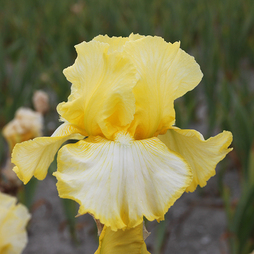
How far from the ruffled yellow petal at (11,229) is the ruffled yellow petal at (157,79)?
30 centimetres

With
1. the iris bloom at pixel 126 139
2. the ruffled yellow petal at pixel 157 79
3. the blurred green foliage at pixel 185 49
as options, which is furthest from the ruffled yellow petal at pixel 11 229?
the blurred green foliage at pixel 185 49

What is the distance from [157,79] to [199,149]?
0.13 meters

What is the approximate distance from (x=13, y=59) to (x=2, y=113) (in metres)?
1.17

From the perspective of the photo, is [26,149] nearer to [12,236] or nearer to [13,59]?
[12,236]

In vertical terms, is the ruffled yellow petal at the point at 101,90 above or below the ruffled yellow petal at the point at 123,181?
above

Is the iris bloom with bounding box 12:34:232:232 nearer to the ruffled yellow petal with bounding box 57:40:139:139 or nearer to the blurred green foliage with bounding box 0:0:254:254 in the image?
the ruffled yellow petal with bounding box 57:40:139:139

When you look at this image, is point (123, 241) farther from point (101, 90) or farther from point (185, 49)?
point (185, 49)

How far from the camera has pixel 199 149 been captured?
514 millimetres

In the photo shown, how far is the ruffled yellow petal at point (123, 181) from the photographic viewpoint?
38cm

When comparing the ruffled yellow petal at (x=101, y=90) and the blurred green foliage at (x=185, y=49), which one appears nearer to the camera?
the ruffled yellow petal at (x=101, y=90)

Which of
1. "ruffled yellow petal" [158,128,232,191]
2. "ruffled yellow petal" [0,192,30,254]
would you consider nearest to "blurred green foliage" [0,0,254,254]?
"ruffled yellow petal" [158,128,232,191]

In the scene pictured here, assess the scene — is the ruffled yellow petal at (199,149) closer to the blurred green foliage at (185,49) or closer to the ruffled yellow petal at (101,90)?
the ruffled yellow petal at (101,90)

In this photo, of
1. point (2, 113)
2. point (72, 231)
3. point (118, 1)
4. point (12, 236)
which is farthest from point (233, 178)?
point (118, 1)

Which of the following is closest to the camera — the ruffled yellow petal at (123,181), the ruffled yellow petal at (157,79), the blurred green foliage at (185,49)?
the ruffled yellow petal at (123,181)
